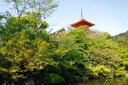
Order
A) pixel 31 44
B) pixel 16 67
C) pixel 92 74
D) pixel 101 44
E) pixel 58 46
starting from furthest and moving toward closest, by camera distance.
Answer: pixel 101 44 < pixel 92 74 < pixel 58 46 < pixel 31 44 < pixel 16 67

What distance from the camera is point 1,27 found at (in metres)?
9.90

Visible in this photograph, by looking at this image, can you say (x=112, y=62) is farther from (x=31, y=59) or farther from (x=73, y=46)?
(x=31, y=59)

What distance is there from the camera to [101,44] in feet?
56.6

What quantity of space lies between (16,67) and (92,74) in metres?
8.78

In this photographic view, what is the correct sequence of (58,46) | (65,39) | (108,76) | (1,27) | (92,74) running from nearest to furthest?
(1,27) < (58,46) < (65,39) < (92,74) < (108,76)

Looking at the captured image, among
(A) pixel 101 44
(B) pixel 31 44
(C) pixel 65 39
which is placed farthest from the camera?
A: (A) pixel 101 44

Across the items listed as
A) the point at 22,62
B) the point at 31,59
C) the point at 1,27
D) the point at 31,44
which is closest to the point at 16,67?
the point at 22,62

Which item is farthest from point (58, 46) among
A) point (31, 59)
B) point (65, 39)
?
point (31, 59)

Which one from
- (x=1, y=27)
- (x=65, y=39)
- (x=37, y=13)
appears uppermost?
(x=37, y=13)

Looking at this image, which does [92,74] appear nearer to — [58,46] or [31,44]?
[58,46]

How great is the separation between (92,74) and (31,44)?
8.07 meters

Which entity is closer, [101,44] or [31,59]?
[31,59]

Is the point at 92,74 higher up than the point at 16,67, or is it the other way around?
the point at 16,67

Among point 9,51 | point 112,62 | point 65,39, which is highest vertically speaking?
point 65,39
